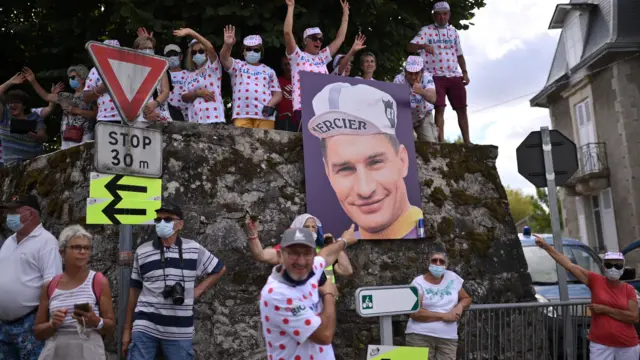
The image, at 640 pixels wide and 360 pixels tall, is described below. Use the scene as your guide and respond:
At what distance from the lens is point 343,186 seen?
28.0ft

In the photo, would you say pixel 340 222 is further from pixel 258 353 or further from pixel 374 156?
pixel 258 353

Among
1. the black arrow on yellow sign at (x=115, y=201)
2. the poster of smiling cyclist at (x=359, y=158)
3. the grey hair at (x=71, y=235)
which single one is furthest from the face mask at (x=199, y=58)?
the grey hair at (x=71, y=235)

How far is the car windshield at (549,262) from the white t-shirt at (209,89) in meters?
5.29

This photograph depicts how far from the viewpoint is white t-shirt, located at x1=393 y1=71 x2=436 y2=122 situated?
9.52 meters

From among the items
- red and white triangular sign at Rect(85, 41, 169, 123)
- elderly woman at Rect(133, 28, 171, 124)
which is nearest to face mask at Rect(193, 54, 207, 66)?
elderly woman at Rect(133, 28, 171, 124)

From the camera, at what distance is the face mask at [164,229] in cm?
592

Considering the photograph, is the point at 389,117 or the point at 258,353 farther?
the point at 389,117

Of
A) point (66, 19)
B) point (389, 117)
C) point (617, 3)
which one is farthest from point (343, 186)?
point (617, 3)

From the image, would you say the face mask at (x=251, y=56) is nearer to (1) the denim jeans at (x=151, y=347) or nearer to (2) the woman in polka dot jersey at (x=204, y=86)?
(2) the woman in polka dot jersey at (x=204, y=86)

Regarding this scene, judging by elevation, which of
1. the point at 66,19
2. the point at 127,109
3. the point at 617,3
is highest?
the point at 617,3

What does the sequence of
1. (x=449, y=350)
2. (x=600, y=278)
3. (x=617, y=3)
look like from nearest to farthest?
(x=449, y=350) < (x=600, y=278) < (x=617, y=3)

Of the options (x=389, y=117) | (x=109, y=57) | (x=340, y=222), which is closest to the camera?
(x=109, y=57)

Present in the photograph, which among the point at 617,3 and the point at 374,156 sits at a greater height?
the point at 617,3

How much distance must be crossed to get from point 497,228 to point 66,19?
6614 mm
